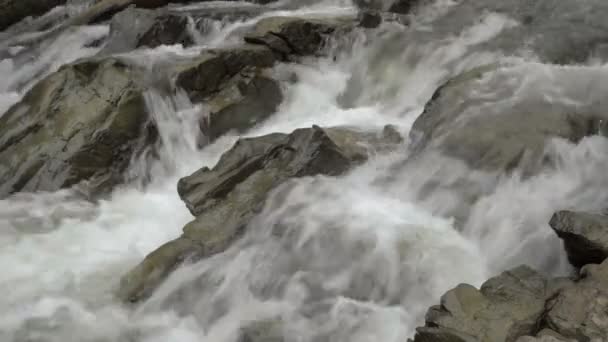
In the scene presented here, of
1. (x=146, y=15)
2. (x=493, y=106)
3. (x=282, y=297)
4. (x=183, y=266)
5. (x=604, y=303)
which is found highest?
(x=146, y=15)

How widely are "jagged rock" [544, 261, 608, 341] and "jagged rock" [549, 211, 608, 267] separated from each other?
0.74 feet

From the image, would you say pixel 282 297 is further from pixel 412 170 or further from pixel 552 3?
pixel 552 3

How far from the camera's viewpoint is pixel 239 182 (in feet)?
21.5

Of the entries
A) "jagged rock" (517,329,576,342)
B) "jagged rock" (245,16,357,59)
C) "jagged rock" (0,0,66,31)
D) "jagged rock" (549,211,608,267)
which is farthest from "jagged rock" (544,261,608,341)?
"jagged rock" (0,0,66,31)

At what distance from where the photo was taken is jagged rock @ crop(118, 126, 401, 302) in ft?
19.1

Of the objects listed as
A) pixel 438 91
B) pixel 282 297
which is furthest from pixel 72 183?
pixel 438 91

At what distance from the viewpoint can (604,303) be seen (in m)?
3.96

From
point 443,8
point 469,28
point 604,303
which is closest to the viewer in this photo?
point 604,303

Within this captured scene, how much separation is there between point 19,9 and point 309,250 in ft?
41.6

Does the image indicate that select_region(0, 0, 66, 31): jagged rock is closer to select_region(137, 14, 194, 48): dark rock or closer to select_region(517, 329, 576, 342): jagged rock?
select_region(137, 14, 194, 48): dark rock

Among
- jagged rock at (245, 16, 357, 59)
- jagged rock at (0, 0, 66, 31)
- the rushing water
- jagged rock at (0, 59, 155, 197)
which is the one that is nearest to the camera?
the rushing water

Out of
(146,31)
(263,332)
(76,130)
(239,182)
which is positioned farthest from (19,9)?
(263,332)

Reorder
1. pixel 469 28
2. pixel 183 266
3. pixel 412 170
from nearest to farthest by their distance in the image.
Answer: pixel 183 266
pixel 412 170
pixel 469 28

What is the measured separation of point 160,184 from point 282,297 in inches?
Result: 131
